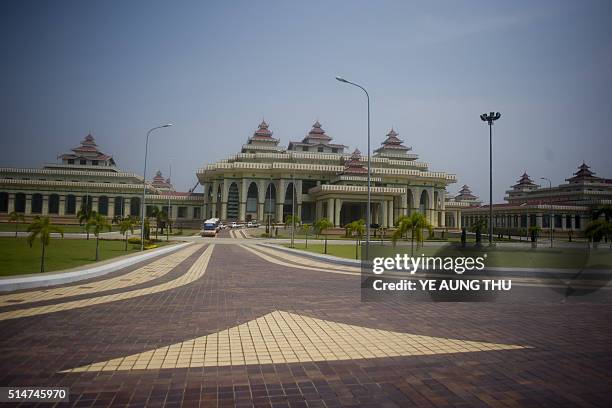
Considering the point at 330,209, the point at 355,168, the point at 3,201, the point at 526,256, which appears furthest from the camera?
the point at 3,201

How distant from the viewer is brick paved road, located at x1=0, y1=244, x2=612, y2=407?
4672 mm

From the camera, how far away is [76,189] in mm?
80125

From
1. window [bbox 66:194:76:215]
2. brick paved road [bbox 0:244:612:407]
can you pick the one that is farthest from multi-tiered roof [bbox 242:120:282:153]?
brick paved road [bbox 0:244:612:407]

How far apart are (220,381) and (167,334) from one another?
2.41 metres

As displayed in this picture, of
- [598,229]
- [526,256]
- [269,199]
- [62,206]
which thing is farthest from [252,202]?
[598,229]

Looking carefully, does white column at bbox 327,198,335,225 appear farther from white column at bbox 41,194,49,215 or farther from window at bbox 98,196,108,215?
white column at bbox 41,194,49,215

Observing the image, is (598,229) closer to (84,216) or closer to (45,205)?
Result: (84,216)

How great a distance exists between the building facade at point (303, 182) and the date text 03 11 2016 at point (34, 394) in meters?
67.3

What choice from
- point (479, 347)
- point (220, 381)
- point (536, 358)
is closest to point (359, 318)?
point (479, 347)

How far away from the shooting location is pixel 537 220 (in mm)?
80250

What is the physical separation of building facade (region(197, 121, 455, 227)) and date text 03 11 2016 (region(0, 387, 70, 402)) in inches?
2648

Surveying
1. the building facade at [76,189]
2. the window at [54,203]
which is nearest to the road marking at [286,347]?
the building facade at [76,189]

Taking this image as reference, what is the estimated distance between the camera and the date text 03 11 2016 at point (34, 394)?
4.41 metres

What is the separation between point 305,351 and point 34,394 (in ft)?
11.7
